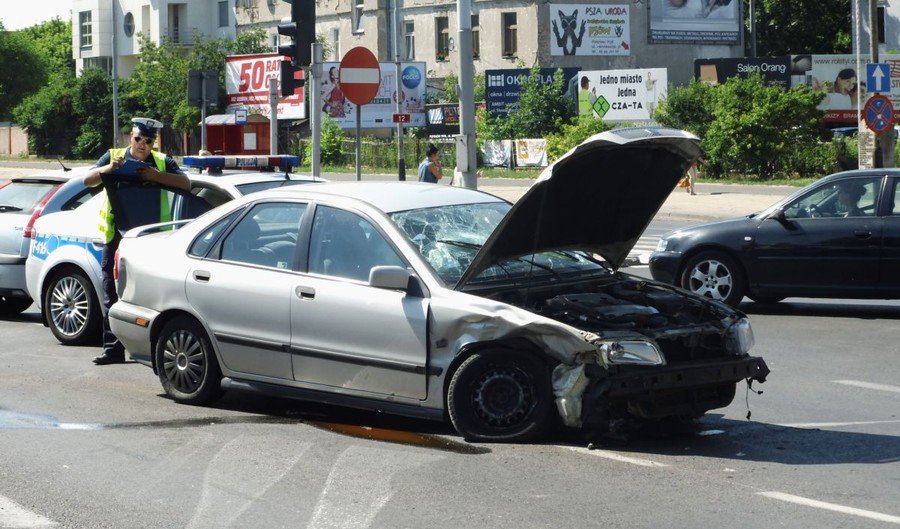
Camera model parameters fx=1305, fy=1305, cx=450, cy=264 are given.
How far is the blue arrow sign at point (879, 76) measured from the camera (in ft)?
86.1

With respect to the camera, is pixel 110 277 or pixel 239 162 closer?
pixel 110 277

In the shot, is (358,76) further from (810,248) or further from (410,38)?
(410,38)

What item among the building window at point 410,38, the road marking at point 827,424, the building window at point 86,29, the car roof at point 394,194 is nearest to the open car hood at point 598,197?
the car roof at point 394,194

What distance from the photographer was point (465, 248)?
7.90 metres

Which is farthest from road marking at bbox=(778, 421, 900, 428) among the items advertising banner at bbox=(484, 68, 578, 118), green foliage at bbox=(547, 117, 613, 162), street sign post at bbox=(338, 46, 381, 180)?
advertising banner at bbox=(484, 68, 578, 118)

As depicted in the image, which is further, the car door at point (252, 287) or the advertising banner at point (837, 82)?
the advertising banner at point (837, 82)

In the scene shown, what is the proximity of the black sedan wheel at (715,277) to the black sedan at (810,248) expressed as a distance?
11 millimetres

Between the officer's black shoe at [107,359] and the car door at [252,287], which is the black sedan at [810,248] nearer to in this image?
the officer's black shoe at [107,359]

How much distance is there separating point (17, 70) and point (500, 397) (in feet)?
266

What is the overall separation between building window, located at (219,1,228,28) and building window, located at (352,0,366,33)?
47.8 feet

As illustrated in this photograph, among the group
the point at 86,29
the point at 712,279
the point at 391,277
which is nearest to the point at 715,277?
the point at 712,279

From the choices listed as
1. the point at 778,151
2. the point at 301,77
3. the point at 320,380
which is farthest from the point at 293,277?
the point at 778,151

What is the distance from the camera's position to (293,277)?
805 cm

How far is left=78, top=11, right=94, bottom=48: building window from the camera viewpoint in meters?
94.9
